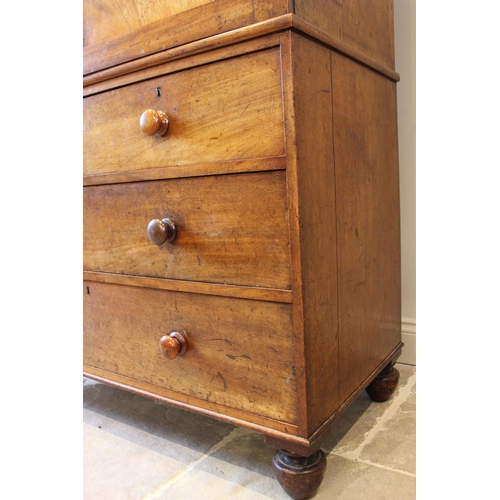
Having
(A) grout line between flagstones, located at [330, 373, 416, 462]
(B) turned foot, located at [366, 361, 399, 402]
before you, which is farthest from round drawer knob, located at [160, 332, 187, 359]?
(B) turned foot, located at [366, 361, 399, 402]

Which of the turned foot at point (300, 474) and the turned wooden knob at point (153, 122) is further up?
the turned wooden knob at point (153, 122)

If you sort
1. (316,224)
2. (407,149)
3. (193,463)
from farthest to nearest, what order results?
1. (407,149)
2. (193,463)
3. (316,224)

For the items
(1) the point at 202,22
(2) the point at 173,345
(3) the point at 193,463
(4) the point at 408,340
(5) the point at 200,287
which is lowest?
(3) the point at 193,463

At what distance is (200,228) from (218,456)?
0.47 metres

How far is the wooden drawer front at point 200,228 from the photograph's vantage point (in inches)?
28.9

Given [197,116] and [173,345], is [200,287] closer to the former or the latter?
[173,345]

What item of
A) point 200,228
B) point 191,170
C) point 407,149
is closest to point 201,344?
point 200,228

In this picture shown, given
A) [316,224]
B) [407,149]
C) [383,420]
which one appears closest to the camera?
[316,224]

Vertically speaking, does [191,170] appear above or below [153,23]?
below

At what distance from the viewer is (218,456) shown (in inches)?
36.3

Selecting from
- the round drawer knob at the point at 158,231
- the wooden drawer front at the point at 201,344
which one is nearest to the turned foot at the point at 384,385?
the wooden drawer front at the point at 201,344

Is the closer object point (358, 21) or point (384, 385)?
point (358, 21)

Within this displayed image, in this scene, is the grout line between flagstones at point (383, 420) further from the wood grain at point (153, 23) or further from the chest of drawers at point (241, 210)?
the wood grain at point (153, 23)
